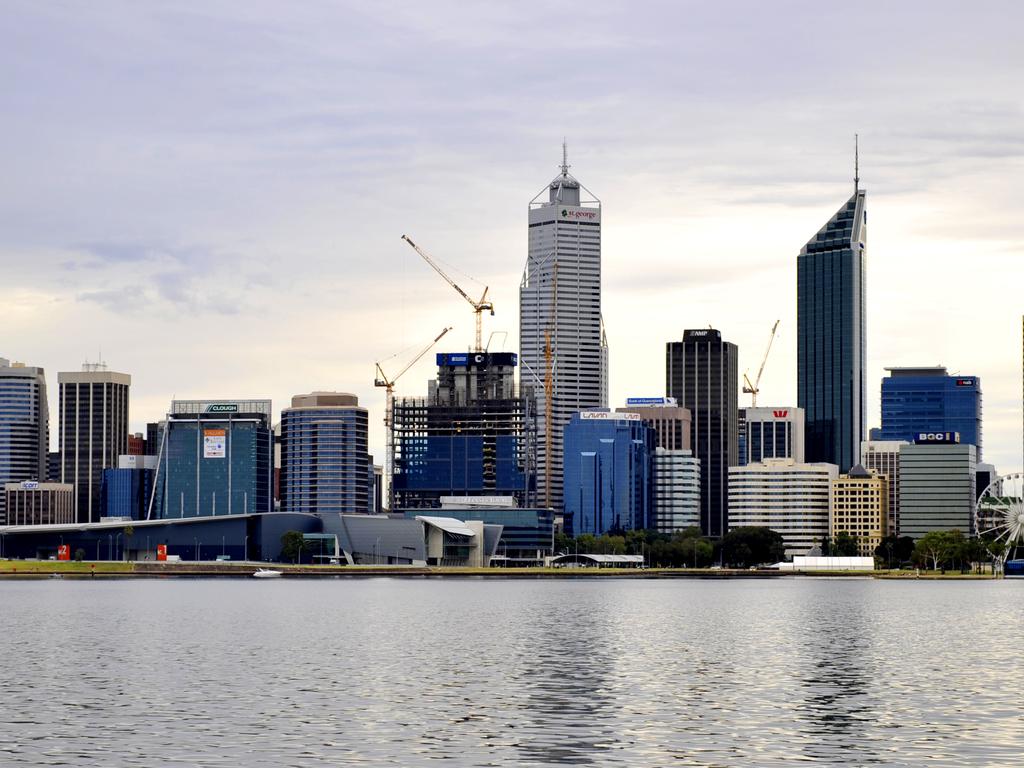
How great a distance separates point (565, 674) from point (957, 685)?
19612 millimetres

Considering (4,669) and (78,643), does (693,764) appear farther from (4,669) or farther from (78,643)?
(78,643)

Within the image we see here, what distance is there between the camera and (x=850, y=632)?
131375 millimetres

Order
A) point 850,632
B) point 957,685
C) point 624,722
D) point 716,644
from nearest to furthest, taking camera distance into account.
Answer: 1. point 624,722
2. point 957,685
3. point 716,644
4. point 850,632

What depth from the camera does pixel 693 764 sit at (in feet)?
182

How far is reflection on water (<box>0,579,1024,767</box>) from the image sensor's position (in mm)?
58625

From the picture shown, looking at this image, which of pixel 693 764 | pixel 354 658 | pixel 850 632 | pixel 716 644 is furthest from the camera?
pixel 850 632

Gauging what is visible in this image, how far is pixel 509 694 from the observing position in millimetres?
77438

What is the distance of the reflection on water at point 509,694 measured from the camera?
5862 cm

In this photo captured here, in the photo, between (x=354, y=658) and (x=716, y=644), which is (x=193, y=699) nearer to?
(x=354, y=658)

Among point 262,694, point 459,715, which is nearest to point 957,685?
point 459,715

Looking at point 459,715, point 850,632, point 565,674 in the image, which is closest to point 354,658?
point 565,674

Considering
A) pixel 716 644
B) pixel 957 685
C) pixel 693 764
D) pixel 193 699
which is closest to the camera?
pixel 693 764

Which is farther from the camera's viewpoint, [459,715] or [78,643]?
[78,643]

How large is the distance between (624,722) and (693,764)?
1166 cm
